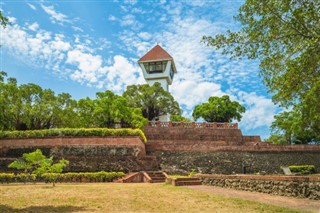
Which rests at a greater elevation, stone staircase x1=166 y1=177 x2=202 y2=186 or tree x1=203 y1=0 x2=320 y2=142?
tree x1=203 y1=0 x2=320 y2=142

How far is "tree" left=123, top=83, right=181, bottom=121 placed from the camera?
121ft

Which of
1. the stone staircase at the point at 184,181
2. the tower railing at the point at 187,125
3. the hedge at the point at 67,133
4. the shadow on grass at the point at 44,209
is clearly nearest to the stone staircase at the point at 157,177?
the stone staircase at the point at 184,181

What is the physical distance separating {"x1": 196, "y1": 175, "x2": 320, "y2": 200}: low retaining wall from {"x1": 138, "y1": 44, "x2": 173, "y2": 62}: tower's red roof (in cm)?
3291

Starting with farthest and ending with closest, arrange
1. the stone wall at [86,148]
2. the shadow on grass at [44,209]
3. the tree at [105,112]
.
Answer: the tree at [105,112], the stone wall at [86,148], the shadow on grass at [44,209]

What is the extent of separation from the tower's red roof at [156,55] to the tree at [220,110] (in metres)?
8.53

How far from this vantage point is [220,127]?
102ft

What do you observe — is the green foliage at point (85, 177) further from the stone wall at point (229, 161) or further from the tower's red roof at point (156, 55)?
the tower's red roof at point (156, 55)

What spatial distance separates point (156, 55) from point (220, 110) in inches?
479

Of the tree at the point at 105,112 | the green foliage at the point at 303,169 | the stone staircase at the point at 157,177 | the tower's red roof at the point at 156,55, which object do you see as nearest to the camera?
the stone staircase at the point at 157,177

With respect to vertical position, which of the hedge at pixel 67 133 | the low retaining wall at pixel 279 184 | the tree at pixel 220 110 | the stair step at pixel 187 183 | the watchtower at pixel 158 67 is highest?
the watchtower at pixel 158 67

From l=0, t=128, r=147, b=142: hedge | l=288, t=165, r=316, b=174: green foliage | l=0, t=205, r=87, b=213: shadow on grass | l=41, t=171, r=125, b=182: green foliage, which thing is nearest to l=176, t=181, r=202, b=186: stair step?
l=41, t=171, r=125, b=182: green foliage

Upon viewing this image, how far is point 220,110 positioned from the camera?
42719 millimetres

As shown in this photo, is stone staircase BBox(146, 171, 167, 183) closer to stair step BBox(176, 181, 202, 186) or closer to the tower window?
stair step BBox(176, 181, 202, 186)

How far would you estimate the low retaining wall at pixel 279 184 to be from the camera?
8375 mm
